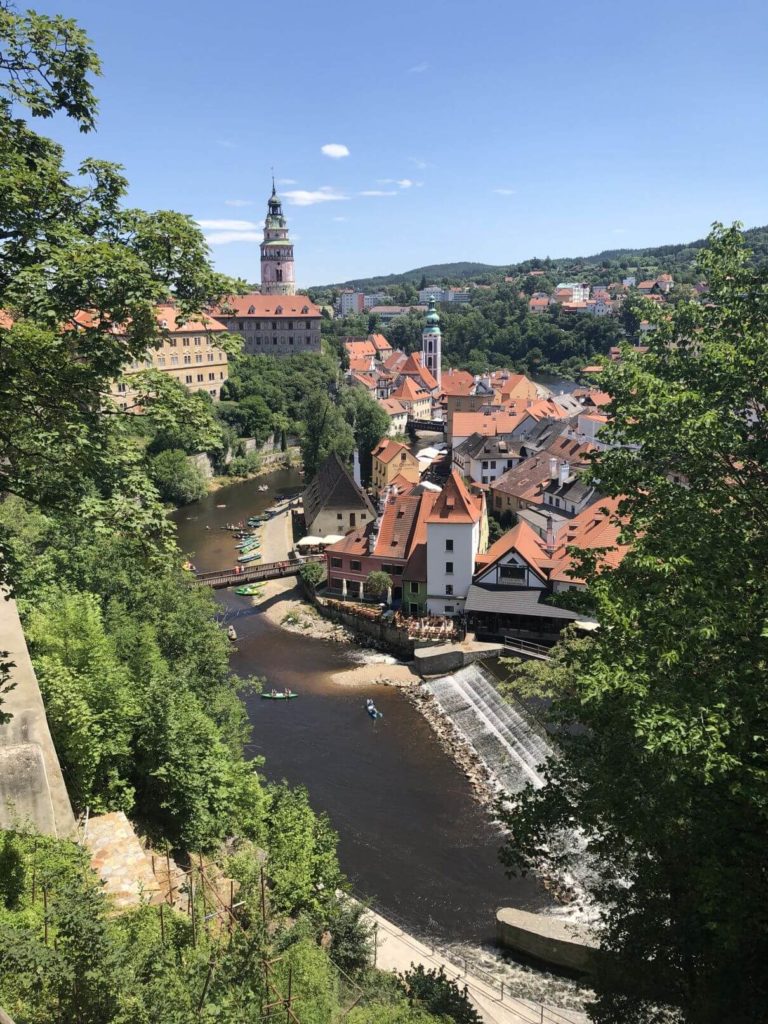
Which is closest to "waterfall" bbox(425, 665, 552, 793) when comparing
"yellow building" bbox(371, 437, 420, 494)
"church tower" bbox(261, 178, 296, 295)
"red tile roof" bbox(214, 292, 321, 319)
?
"yellow building" bbox(371, 437, 420, 494)

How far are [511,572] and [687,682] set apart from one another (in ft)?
80.5

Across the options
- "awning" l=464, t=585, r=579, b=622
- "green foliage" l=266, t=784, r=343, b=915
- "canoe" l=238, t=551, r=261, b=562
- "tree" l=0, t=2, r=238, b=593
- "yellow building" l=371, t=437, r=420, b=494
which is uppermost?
"tree" l=0, t=2, r=238, b=593

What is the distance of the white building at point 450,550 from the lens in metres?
32.2

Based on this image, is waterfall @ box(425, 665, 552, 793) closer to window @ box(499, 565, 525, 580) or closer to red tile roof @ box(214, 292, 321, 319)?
window @ box(499, 565, 525, 580)

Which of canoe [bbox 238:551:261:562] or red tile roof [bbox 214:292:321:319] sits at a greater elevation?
red tile roof [bbox 214:292:321:319]

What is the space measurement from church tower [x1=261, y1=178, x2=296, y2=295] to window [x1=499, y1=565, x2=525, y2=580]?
95985mm

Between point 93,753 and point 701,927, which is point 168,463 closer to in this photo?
point 93,753

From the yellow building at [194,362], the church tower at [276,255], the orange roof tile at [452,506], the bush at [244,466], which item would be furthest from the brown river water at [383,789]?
the church tower at [276,255]

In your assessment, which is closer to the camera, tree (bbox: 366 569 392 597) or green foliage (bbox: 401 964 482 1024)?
green foliage (bbox: 401 964 482 1024)

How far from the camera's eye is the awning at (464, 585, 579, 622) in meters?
30.1

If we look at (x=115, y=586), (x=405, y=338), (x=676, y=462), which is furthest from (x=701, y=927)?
(x=405, y=338)

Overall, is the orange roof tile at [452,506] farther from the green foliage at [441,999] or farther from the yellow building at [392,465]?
the green foliage at [441,999]

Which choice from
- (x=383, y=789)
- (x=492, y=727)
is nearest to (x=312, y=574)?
(x=492, y=727)

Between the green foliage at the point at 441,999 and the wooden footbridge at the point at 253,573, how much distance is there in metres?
27.5
